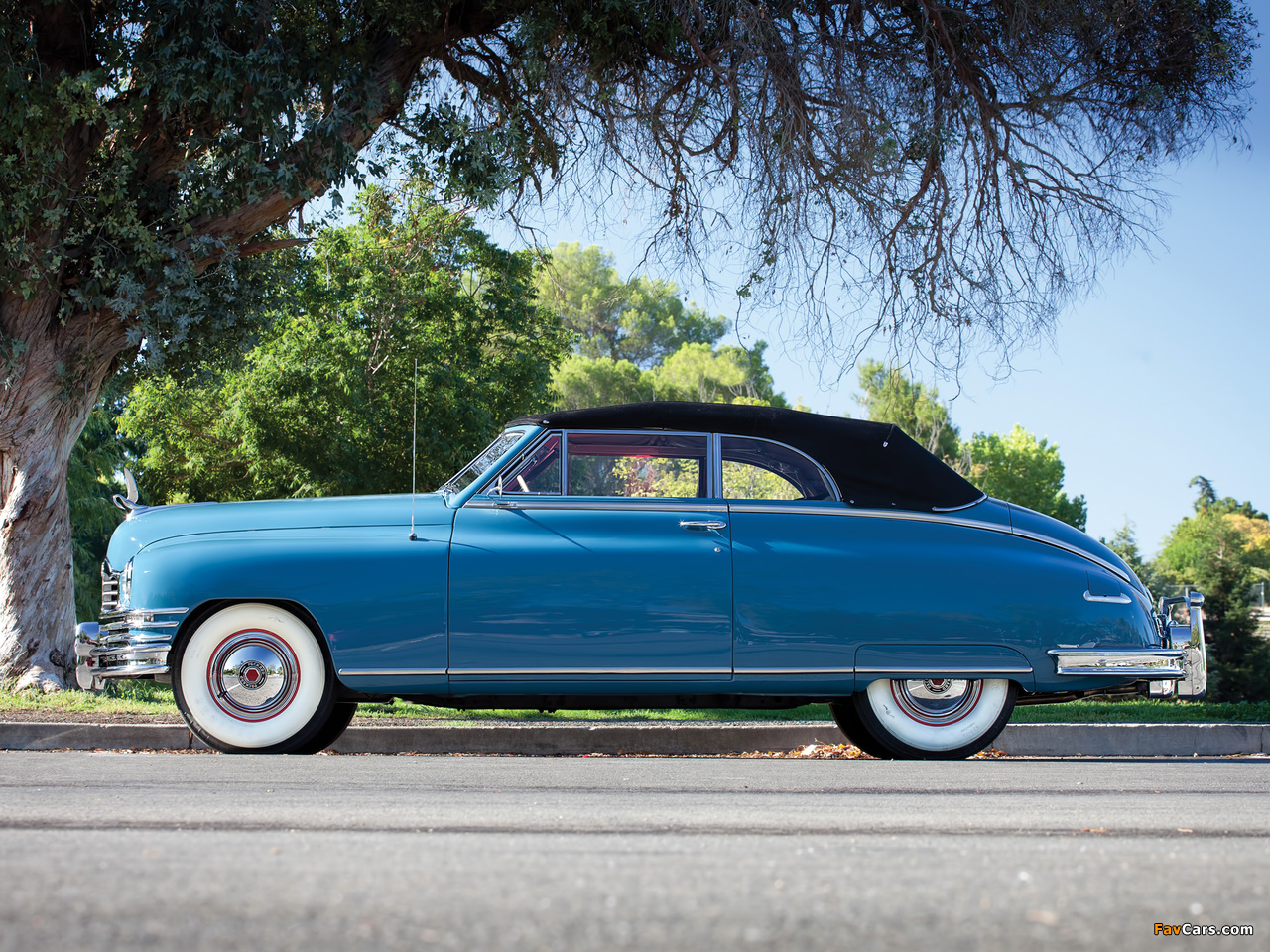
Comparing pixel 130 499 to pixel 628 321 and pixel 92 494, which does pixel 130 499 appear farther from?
pixel 628 321

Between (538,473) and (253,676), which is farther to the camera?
(538,473)

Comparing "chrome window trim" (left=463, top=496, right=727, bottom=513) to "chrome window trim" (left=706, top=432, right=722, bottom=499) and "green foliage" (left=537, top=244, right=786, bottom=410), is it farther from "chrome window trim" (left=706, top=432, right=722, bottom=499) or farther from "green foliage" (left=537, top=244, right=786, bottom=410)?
"green foliage" (left=537, top=244, right=786, bottom=410)

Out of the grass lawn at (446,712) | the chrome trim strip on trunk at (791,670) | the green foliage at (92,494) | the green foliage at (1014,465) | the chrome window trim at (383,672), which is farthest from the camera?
the green foliage at (1014,465)

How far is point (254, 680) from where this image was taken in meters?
6.18

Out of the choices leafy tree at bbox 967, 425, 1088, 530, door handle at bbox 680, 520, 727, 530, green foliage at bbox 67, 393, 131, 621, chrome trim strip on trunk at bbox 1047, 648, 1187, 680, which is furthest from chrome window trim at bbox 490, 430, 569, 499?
leafy tree at bbox 967, 425, 1088, 530

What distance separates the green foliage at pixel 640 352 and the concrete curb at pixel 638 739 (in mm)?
43147

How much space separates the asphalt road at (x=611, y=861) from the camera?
2340 millimetres

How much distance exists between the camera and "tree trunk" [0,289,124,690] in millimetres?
10398

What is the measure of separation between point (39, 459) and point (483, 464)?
19.4 feet

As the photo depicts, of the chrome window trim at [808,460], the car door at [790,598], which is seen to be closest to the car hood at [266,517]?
the chrome window trim at [808,460]

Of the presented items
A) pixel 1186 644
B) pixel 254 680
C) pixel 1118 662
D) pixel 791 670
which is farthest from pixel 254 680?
pixel 1186 644

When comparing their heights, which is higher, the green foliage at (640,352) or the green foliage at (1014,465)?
the green foliage at (640,352)

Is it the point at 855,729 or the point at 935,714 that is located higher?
the point at 935,714

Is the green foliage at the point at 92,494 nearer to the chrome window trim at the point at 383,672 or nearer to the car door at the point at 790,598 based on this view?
the chrome window trim at the point at 383,672
